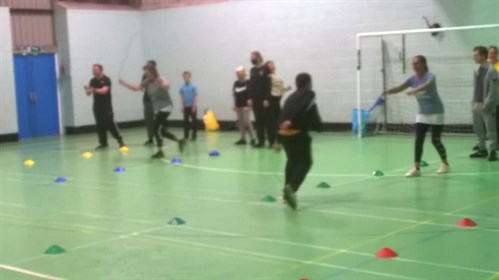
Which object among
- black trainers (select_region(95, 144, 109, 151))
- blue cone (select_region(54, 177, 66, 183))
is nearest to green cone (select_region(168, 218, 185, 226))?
blue cone (select_region(54, 177, 66, 183))

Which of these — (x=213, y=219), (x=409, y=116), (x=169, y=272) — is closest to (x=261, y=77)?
(x=409, y=116)

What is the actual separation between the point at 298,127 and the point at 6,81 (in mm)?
14074

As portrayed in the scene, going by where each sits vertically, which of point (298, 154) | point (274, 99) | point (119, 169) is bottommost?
point (119, 169)

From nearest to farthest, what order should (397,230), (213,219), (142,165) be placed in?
(397,230) < (213,219) < (142,165)

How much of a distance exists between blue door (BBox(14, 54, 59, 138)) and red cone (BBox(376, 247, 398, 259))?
16.7m

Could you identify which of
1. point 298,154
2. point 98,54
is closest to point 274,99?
point 298,154

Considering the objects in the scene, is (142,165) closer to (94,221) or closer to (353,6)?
(94,221)

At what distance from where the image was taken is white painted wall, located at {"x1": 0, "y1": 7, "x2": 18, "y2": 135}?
19.6m

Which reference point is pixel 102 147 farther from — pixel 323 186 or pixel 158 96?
pixel 323 186

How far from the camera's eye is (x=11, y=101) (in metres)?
20.1

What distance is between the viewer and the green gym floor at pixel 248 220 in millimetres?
5887

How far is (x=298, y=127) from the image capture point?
26.9 feet

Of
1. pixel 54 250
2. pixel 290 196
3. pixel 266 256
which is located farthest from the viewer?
pixel 290 196

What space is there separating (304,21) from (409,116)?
402 cm
